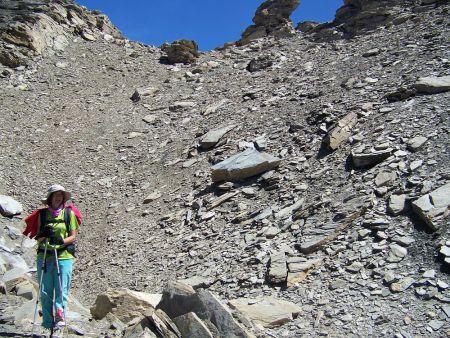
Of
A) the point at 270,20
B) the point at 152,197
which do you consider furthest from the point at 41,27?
the point at 152,197

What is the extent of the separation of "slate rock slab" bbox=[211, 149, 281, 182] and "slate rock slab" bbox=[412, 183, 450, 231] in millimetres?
4622

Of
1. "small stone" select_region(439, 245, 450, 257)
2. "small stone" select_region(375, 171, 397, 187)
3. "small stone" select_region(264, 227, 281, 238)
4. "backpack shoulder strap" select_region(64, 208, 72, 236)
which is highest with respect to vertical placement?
"small stone" select_region(375, 171, 397, 187)

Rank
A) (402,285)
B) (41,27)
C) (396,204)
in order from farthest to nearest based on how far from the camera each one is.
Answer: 1. (41,27)
2. (396,204)
3. (402,285)

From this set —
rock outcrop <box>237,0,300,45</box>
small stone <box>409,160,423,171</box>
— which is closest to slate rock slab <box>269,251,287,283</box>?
small stone <box>409,160,423,171</box>

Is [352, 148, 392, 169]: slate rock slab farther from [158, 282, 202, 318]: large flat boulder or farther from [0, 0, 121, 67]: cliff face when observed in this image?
[0, 0, 121, 67]: cliff face

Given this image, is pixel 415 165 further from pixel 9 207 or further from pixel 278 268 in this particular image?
pixel 9 207

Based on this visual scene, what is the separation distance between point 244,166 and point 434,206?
5.42 metres

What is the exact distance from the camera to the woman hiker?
544 centimetres

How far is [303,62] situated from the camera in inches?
816

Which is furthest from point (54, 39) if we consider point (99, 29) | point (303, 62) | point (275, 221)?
point (275, 221)

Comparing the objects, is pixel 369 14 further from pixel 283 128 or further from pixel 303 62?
pixel 283 128

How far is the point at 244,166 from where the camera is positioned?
12.0 meters

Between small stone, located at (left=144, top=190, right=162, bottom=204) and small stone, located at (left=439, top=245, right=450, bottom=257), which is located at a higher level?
small stone, located at (left=144, top=190, right=162, bottom=204)

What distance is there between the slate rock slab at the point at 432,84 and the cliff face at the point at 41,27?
56.4 ft
